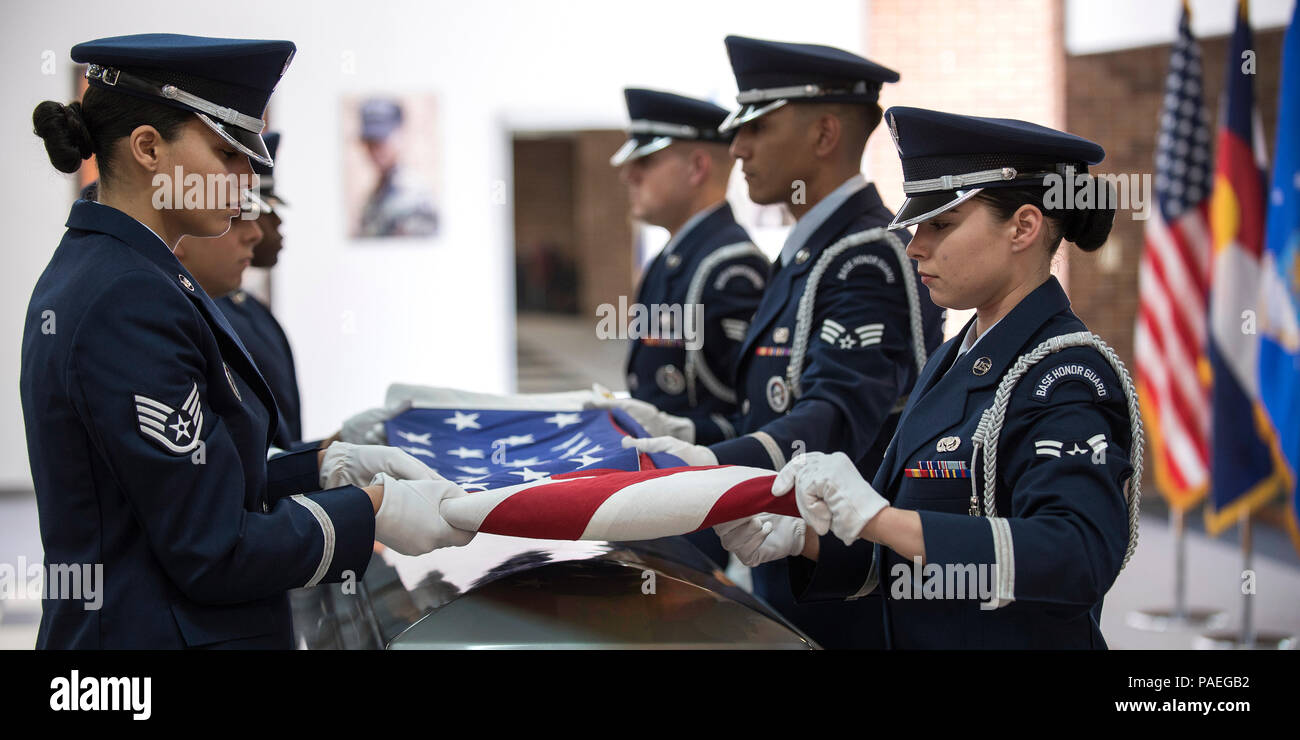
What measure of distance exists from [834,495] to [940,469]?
21cm

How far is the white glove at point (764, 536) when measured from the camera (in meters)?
1.71

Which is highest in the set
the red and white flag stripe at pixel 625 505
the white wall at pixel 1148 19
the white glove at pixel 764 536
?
the white wall at pixel 1148 19

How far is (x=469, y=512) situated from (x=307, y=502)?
9.2 inches

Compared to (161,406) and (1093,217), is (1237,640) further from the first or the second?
(161,406)

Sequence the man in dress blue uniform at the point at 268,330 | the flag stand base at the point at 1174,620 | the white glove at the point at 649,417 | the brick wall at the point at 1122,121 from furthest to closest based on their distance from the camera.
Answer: the brick wall at the point at 1122,121 → the flag stand base at the point at 1174,620 → the man in dress blue uniform at the point at 268,330 → the white glove at the point at 649,417

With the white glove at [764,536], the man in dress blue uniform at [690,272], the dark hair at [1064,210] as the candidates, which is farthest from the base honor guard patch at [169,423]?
the man in dress blue uniform at [690,272]

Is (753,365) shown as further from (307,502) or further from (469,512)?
(307,502)

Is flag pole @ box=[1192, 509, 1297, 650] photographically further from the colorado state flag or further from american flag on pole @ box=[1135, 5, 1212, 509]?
american flag on pole @ box=[1135, 5, 1212, 509]

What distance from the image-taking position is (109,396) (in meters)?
1.36

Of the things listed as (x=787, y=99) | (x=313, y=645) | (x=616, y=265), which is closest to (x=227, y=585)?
(x=313, y=645)

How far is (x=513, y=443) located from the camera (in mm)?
2307

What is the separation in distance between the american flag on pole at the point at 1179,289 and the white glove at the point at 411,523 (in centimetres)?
504

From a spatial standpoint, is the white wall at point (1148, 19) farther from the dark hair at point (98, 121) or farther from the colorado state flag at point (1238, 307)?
the dark hair at point (98, 121)

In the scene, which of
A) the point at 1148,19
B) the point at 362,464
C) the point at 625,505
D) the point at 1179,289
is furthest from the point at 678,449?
the point at 1148,19
